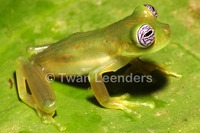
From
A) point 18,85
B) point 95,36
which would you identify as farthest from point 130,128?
point 18,85

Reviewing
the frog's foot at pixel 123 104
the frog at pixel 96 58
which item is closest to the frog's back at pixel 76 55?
the frog at pixel 96 58

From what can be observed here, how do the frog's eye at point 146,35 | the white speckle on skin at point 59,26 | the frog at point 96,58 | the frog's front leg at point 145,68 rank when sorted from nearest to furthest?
the frog's eye at point 146,35, the frog at point 96,58, the frog's front leg at point 145,68, the white speckle on skin at point 59,26

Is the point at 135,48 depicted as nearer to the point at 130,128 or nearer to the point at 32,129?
the point at 130,128

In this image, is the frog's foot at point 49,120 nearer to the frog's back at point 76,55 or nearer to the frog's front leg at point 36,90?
the frog's front leg at point 36,90

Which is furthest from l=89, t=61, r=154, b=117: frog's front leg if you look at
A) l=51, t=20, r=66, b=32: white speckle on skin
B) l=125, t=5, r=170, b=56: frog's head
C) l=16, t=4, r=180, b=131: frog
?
l=51, t=20, r=66, b=32: white speckle on skin

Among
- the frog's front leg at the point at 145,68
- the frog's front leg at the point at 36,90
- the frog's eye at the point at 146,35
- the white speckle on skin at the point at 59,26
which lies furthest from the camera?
the white speckle on skin at the point at 59,26

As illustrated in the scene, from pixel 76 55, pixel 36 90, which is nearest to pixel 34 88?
pixel 36 90
